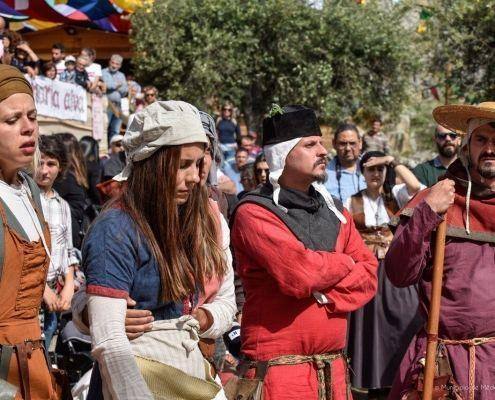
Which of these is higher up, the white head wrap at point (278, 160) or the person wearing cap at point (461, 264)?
the white head wrap at point (278, 160)

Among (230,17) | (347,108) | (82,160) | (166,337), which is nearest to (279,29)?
(230,17)

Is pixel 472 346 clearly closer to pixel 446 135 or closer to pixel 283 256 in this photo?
pixel 283 256

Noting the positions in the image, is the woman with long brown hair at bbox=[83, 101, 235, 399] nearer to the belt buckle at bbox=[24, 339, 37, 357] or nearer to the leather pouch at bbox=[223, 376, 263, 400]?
the belt buckle at bbox=[24, 339, 37, 357]

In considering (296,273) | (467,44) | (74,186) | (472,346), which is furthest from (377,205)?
(467,44)

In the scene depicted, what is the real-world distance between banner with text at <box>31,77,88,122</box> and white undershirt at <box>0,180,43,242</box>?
10201 millimetres

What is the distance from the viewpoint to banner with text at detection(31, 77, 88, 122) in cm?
1403

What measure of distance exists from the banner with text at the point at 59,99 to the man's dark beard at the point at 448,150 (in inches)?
279

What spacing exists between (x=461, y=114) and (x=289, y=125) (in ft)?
2.96

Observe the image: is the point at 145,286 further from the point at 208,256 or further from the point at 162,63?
the point at 162,63

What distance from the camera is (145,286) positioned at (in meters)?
3.14

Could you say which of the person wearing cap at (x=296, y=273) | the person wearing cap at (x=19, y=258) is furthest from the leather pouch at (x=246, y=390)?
the person wearing cap at (x=19, y=258)

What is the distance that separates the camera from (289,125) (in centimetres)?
435

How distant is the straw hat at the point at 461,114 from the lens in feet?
14.6

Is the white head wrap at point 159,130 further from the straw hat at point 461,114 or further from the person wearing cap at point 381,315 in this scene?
the person wearing cap at point 381,315
